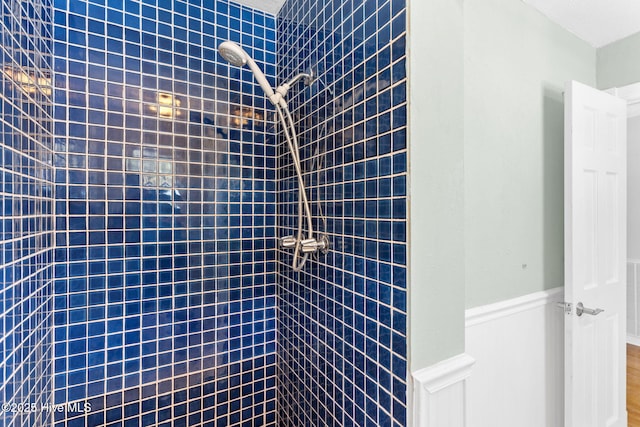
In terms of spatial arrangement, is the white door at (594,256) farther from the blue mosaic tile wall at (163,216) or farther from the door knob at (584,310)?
the blue mosaic tile wall at (163,216)

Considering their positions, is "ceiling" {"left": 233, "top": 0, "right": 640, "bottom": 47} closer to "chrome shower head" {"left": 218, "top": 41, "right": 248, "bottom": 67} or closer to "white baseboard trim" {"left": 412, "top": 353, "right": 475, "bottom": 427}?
"chrome shower head" {"left": 218, "top": 41, "right": 248, "bottom": 67}

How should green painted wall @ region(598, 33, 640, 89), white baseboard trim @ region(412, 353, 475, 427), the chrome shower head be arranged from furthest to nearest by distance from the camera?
green painted wall @ region(598, 33, 640, 89)
the chrome shower head
white baseboard trim @ region(412, 353, 475, 427)

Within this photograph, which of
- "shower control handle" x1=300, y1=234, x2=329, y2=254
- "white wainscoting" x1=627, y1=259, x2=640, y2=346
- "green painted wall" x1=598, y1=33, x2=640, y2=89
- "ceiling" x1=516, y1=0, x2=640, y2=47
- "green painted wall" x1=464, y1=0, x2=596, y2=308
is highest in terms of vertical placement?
"ceiling" x1=516, y1=0, x2=640, y2=47

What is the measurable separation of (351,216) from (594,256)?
134cm

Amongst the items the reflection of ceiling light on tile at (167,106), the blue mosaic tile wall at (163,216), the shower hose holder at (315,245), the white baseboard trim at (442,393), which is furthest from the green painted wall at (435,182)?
the reflection of ceiling light on tile at (167,106)

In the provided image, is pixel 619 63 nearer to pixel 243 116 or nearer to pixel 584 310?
pixel 584 310

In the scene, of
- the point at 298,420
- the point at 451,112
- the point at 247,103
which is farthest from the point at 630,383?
the point at 247,103

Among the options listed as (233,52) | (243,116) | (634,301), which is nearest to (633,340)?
(634,301)

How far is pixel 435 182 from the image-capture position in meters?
0.70

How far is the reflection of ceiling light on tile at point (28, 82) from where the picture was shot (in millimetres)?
729

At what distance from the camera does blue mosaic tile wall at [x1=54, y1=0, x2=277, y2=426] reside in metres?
1.05

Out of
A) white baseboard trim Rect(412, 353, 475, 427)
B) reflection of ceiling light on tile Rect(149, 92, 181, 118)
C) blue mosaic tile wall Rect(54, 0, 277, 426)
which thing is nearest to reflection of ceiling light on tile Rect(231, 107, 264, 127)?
blue mosaic tile wall Rect(54, 0, 277, 426)

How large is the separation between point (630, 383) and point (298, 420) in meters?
2.55

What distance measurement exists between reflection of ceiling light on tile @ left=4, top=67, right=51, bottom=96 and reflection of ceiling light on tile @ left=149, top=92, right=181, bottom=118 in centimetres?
31
